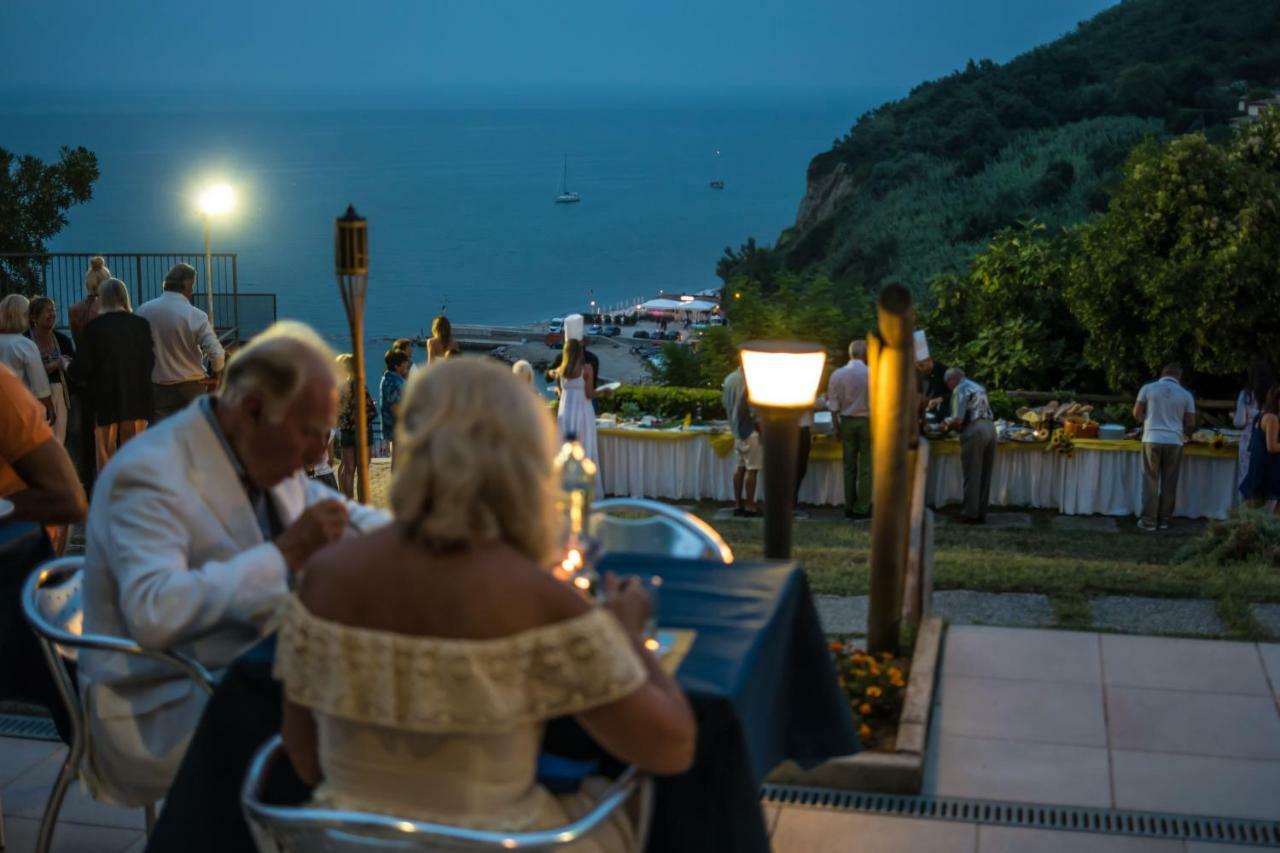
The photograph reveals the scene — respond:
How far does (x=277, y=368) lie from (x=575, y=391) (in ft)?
27.1

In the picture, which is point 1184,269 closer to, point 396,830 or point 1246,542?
point 1246,542

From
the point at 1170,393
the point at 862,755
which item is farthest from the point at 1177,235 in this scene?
the point at 862,755

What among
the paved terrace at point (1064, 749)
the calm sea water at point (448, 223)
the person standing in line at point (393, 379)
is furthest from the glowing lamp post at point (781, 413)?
the calm sea water at point (448, 223)

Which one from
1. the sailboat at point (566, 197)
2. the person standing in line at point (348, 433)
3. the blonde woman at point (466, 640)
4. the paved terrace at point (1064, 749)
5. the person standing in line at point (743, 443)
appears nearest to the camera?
the blonde woman at point (466, 640)

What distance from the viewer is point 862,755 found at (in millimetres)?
4090

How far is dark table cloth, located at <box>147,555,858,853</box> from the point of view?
2.46m

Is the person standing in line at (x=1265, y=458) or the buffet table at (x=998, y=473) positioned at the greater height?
the person standing in line at (x=1265, y=458)

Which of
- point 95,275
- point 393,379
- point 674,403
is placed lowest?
point 674,403

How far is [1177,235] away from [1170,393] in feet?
15.8

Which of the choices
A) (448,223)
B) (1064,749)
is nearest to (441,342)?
(1064,749)

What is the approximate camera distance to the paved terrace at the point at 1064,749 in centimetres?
379

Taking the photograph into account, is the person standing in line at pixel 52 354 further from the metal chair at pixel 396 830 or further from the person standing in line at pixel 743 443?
the metal chair at pixel 396 830

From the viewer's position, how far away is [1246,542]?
848 centimetres

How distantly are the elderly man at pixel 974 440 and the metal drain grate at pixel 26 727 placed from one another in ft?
25.9
